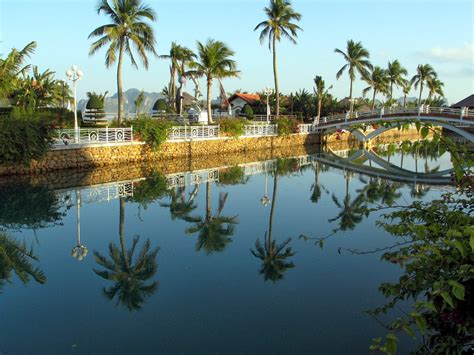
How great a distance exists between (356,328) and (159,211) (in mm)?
7639

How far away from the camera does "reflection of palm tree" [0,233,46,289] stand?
7059 mm

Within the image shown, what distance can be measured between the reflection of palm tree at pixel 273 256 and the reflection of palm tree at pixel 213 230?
2.66ft

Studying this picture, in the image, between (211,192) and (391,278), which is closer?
(391,278)

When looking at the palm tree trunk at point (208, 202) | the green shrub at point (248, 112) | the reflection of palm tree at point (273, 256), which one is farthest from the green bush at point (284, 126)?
the reflection of palm tree at point (273, 256)

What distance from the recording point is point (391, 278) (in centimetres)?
720

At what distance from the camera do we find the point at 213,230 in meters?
10.2

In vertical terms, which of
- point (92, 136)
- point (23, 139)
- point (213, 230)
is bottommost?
point (213, 230)

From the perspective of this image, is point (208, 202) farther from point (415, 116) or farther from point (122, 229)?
point (415, 116)

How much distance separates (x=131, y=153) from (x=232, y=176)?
5710 millimetres

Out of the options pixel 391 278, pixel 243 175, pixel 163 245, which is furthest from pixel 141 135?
pixel 391 278

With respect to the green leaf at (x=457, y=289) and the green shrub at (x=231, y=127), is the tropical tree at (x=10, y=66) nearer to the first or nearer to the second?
the green shrub at (x=231, y=127)

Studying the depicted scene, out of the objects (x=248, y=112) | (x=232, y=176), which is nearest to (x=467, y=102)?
(x=248, y=112)

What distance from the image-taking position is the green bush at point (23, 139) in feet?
52.2

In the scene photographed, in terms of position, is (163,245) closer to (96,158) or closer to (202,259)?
(202,259)
